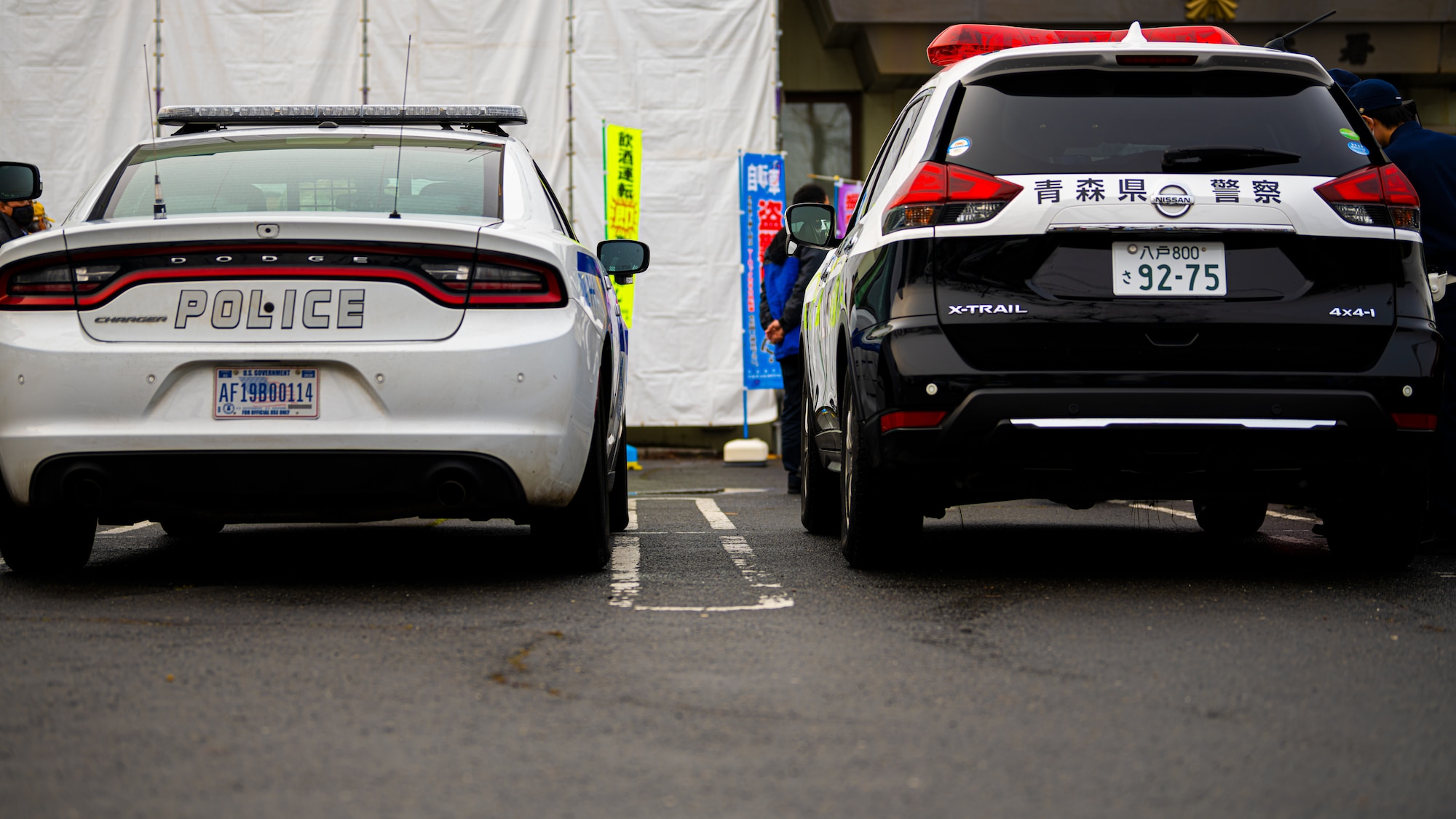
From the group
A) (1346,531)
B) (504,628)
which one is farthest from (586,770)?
(1346,531)

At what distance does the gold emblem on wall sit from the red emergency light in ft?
35.0

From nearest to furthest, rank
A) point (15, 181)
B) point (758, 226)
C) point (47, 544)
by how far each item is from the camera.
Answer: point (47, 544) → point (15, 181) → point (758, 226)

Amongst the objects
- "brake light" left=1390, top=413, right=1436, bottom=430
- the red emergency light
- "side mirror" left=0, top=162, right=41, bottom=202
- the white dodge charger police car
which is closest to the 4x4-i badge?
"brake light" left=1390, top=413, right=1436, bottom=430

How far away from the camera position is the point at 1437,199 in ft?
20.9

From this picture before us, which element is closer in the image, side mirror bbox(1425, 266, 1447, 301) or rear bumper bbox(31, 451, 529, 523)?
rear bumper bbox(31, 451, 529, 523)

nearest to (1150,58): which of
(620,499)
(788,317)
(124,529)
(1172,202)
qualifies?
(1172,202)

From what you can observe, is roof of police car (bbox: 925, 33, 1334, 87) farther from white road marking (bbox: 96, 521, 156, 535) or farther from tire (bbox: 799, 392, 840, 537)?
white road marking (bbox: 96, 521, 156, 535)

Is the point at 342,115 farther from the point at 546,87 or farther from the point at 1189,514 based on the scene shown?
the point at 546,87

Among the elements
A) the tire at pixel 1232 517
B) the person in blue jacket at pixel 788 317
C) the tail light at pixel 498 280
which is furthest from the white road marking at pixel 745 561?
the person in blue jacket at pixel 788 317

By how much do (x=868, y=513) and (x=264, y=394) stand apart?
6.41 feet

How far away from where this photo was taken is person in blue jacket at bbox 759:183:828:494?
10117mm

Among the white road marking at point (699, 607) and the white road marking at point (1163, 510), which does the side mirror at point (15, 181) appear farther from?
the white road marking at point (1163, 510)

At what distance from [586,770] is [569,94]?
45.8ft

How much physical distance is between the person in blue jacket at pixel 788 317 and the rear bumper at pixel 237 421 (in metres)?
5.64
